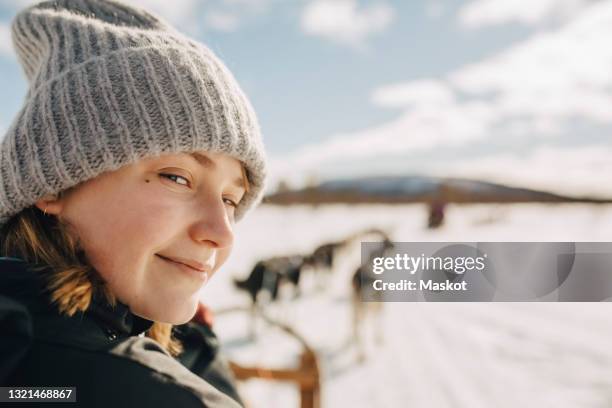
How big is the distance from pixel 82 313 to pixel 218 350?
0.71 m

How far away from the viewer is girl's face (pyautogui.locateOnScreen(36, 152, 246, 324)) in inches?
42.9

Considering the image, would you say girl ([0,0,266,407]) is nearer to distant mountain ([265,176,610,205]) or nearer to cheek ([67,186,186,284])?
cheek ([67,186,186,284])

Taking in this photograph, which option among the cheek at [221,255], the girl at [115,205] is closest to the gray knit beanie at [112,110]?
the girl at [115,205]

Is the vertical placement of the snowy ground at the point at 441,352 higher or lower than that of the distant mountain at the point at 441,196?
lower

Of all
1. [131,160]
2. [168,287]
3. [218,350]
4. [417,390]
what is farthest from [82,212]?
[417,390]

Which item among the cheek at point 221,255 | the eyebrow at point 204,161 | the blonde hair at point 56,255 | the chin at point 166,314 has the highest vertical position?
the eyebrow at point 204,161

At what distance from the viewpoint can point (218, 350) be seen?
5.27ft

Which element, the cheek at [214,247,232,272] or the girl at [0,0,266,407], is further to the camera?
the cheek at [214,247,232,272]

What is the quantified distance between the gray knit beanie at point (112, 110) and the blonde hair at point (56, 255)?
0.16 feet

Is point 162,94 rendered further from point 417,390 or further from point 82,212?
point 417,390

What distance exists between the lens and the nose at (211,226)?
115 cm

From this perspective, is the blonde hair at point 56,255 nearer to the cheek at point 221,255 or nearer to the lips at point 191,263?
the lips at point 191,263

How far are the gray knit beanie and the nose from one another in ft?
0.50

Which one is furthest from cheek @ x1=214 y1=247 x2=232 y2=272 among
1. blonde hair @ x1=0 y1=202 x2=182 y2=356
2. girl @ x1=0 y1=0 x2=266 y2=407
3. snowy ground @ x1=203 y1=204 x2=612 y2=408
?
snowy ground @ x1=203 y1=204 x2=612 y2=408
